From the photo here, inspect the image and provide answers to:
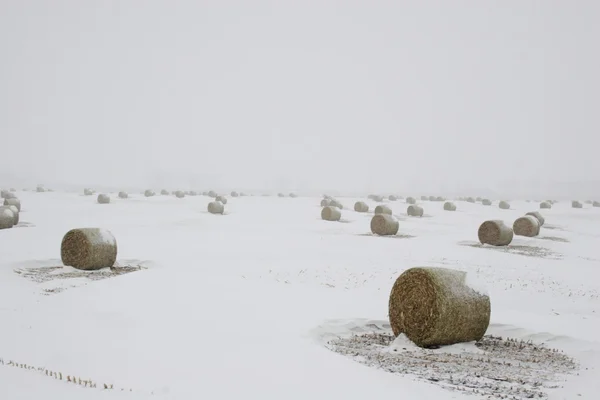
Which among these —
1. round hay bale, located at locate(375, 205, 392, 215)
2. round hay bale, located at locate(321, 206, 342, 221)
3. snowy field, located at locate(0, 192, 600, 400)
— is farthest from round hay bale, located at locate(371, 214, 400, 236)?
round hay bale, located at locate(375, 205, 392, 215)

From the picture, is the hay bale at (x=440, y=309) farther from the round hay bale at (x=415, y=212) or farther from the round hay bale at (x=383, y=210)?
the round hay bale at (x=415, y=212)

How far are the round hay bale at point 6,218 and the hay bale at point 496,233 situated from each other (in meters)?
28.2

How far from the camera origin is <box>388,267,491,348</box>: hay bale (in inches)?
370

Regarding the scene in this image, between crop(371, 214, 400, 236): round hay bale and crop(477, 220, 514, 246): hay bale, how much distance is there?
552cm

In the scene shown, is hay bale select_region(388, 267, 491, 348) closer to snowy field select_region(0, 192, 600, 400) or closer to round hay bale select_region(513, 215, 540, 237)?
snowy field select_region(0, 192, 600, 400)

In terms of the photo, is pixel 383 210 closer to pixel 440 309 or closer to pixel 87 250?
pixel 87 250

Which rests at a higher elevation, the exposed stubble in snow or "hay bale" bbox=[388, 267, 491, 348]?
"hay bale" bbox=[388, 267, 491, 348]

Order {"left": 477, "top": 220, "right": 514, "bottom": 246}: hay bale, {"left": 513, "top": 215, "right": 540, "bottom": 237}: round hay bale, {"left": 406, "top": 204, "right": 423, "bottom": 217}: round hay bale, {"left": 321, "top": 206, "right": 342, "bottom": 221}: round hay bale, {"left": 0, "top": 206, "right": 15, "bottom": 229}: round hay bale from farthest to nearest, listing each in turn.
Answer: {"left": 406, "top": 204, "right": 423, "bottom": 217}: round hay bale → {"left": 321, "top": 206, "right": 342, "bottom": 221}: round hay bale → {"left": 513, "top": 215, "right": 540, "bottom": 237}: round hay bale → {"left": 0, "top": 206, "right": 15, "bottom": 229}: round hay bale → {"left": 477, "top": 220, "right": 514, "bottom": 246}: hay bale

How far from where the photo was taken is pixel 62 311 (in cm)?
1099

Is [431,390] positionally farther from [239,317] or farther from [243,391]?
[239,317]

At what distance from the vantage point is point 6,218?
92.4 feet

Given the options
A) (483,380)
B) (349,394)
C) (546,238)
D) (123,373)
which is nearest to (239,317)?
(123,373)

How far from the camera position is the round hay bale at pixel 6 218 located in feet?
91.9

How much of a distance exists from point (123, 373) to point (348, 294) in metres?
8.26
